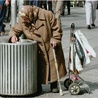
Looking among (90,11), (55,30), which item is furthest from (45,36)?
(90,11)

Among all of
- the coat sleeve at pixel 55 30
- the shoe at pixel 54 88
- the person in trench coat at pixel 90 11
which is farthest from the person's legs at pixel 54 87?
the person in trench coat at pixel 90 11

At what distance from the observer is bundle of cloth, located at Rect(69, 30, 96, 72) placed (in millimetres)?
7512

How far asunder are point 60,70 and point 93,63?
9.90 feet

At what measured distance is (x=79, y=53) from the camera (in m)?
7.56

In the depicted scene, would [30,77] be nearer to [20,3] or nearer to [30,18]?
[30,18]

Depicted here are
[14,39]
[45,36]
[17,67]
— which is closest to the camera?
[17,67]

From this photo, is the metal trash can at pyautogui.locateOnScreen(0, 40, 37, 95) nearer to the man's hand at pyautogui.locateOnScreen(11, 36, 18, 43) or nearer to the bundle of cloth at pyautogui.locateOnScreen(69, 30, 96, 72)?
the man's hand at pyautogui.locateOnScreen(11, 36, 18, 43)

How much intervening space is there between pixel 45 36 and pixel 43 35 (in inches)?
1.3

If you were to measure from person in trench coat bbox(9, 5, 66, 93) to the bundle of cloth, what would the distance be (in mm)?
245

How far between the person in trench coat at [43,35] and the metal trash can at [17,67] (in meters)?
0.19

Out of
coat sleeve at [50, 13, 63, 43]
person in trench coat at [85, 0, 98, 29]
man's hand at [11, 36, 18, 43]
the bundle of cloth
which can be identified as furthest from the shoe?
person in trench coat at [85, 0, 98, 29]

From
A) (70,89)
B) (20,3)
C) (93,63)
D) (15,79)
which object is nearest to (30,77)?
(15,79)

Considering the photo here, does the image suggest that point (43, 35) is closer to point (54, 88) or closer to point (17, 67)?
point (17, 67)

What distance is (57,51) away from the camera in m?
7.42
